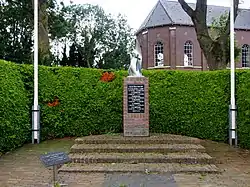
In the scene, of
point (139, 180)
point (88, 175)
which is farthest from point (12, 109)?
point (139, 180)

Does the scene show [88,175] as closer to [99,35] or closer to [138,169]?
[138,169]

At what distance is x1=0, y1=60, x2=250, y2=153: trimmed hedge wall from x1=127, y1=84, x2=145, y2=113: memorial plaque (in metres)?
1.39

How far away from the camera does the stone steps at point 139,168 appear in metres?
7.30

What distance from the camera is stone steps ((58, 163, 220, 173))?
7.30 meters

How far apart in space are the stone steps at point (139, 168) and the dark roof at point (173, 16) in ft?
100

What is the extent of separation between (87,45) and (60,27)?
12.4m

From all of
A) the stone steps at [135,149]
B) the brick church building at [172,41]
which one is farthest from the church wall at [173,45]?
the stone steps at [135,149]

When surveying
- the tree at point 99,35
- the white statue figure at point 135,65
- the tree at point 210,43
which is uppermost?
the tree at point 99,35

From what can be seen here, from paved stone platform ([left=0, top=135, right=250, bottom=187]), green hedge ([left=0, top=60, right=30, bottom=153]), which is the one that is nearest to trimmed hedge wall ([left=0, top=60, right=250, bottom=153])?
green hedge ([left=0, top=60, right=30, bottom=153])

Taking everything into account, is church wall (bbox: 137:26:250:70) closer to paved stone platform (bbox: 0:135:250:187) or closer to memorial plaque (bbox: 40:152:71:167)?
paved stone platform (bbox: 0:135:250:187)

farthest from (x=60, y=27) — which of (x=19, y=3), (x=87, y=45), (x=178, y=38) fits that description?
(x=178, y=38)

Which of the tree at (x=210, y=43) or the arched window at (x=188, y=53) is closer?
the tree at (x=210, y=43)

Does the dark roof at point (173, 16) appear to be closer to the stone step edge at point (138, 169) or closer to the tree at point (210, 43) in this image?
the tree at point (210, 43)

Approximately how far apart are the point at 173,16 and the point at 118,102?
27.7 meters
